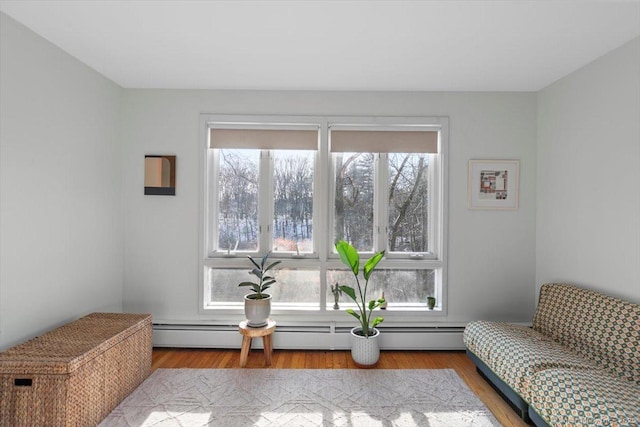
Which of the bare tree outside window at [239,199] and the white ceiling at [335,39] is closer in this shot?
the white ceiling at [335,39]

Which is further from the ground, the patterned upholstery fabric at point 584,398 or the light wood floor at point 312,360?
the patterned upholstery fabric at point 584,398

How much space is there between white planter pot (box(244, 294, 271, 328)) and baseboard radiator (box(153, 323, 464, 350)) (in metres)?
0.36

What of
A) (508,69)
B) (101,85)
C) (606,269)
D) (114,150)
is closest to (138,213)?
(114,150)

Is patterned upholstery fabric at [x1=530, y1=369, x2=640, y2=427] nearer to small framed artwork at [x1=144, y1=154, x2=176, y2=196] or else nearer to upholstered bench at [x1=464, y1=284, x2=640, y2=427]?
upholstered bench at [x1=464, y1=284, x2=640, y2=427]

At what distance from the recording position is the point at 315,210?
131 inches

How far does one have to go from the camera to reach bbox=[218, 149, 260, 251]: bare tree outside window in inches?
133

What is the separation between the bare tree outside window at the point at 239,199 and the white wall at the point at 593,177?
292 cm

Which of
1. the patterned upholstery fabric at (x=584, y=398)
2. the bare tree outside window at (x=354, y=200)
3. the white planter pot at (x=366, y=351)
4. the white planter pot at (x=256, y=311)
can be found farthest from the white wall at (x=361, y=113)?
the patterned upholstery fabric at (x=584, y=398)

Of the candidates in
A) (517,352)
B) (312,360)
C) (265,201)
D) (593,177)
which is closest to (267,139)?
(265,201)

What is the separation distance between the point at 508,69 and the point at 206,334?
3.73m

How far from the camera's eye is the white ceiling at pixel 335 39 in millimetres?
1938

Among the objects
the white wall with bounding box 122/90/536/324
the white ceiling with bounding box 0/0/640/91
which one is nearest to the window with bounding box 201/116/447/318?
the white wall with bounding box 122/90/536/324

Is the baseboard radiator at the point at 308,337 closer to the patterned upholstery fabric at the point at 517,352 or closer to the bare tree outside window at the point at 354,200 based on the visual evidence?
the patterned upholstery fabric at the point at 517,352

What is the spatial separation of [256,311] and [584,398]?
2.30 m
